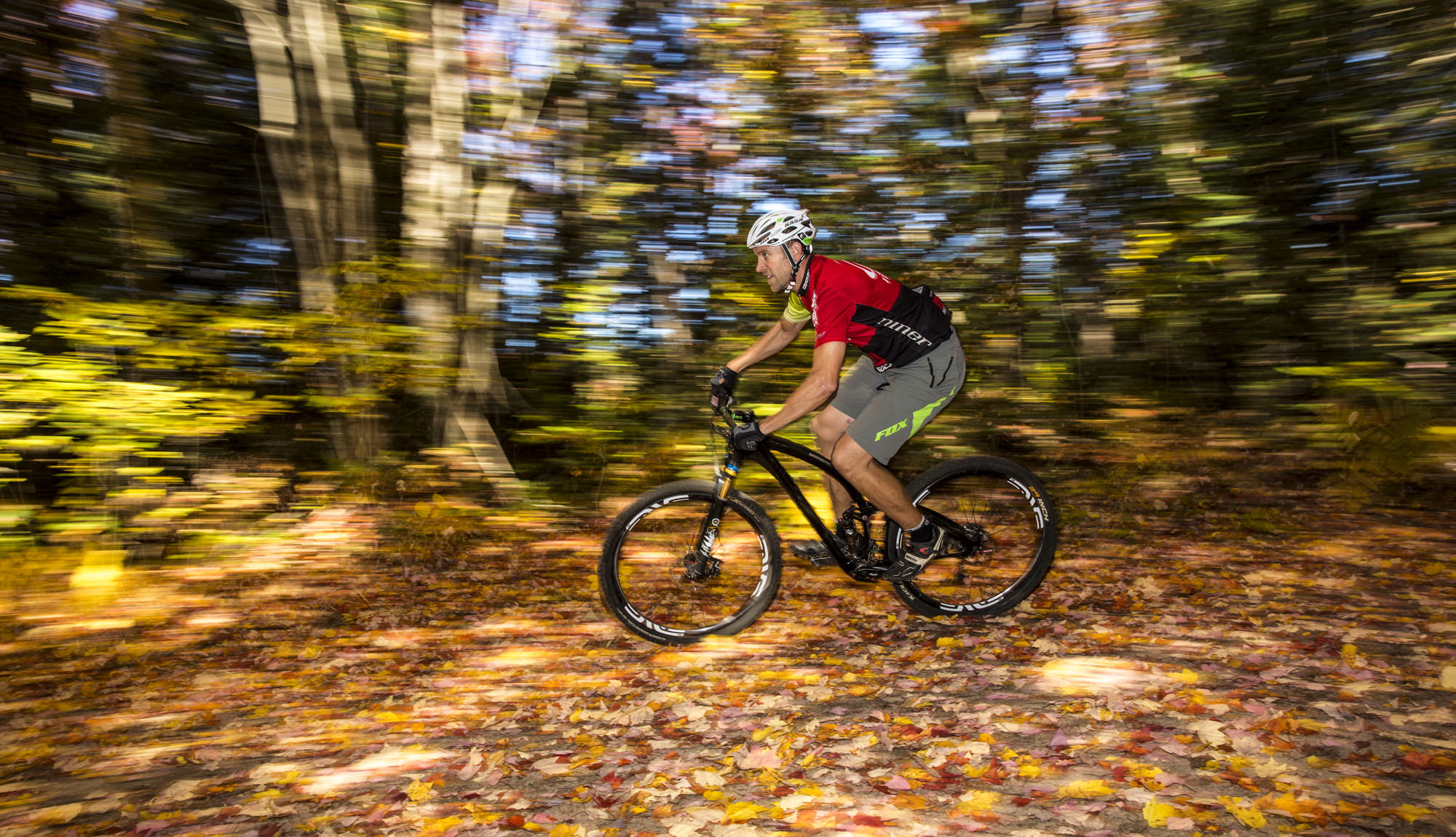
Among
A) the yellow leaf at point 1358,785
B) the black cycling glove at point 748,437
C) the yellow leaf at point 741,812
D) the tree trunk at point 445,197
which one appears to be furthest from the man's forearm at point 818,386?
the tree trunk at point 445,197

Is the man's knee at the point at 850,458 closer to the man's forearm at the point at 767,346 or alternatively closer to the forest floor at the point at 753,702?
the man's forearm at the point at 767,346

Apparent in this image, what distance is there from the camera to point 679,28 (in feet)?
19.6

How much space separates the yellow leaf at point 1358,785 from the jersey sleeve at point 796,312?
9.84ft

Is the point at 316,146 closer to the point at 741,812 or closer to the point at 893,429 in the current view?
the point at 893,429

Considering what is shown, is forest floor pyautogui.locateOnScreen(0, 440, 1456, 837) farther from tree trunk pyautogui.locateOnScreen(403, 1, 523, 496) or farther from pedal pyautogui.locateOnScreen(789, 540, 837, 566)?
tree trunk pyautogui.locateOnScreen(403, 1, 523, 496)

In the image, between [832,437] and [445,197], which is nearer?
[832,437]

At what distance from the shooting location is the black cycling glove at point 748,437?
12.5ft

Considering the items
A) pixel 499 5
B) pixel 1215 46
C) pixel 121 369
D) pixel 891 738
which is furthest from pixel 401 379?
pixel 1215 46

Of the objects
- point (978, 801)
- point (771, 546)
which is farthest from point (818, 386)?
point (978, 801)

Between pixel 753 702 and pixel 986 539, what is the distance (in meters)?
1.75

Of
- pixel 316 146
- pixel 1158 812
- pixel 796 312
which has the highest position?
pixel 316 146

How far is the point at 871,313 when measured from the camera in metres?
3.88

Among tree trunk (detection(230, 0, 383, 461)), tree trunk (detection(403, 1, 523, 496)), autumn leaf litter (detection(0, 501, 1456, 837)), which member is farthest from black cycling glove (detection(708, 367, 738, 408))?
tree trunk (detection(230, 0, 383, 461))

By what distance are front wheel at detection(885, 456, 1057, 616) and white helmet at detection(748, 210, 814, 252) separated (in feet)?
5.16
